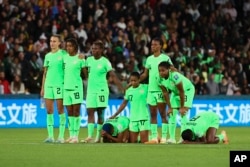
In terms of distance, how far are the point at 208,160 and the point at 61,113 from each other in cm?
555

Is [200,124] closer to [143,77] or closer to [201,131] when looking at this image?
[201,131]

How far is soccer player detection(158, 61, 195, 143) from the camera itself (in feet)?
61.8

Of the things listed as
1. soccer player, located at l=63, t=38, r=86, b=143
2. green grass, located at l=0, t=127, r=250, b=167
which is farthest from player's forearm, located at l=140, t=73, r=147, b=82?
green grass, located at l=0, t=127, r=250, b=167

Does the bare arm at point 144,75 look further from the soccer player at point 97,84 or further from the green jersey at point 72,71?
the green jersey at point 72,71

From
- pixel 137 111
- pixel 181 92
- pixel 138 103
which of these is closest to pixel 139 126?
pixel 137 111

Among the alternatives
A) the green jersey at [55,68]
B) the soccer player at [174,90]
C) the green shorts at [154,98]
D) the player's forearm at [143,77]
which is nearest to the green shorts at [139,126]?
the green shorts at [154,98]

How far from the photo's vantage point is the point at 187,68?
3092cm

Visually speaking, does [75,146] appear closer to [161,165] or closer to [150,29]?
[161,165]

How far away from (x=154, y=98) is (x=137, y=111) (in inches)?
26.1

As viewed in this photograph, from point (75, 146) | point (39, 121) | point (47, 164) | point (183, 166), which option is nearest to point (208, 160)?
point (183, 166)

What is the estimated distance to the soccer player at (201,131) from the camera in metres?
18.9

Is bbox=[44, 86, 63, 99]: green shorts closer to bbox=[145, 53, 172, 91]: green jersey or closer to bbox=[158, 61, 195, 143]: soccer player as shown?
bbox=[145, 53, 172, 91]: green jersey

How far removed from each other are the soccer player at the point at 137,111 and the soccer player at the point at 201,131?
110 cm

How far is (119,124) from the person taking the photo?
19.9 meters
